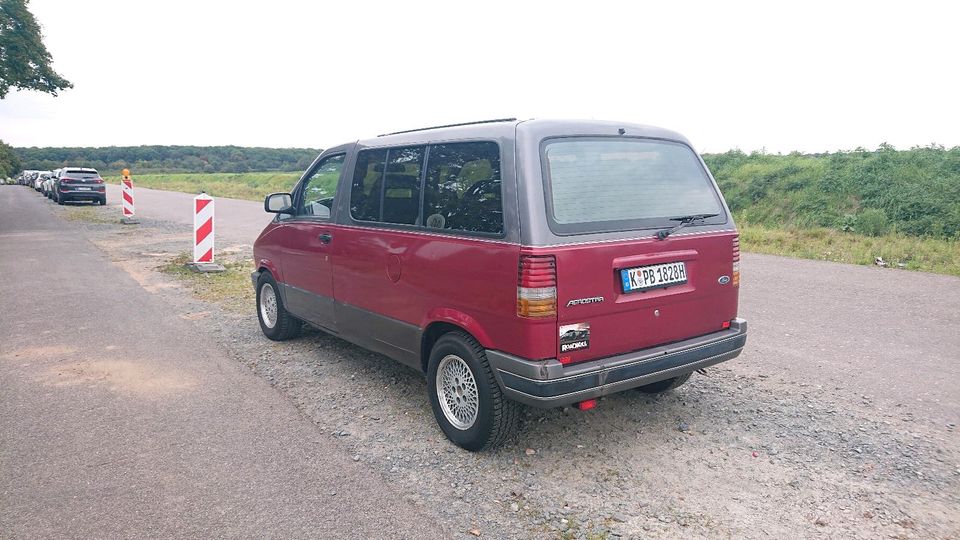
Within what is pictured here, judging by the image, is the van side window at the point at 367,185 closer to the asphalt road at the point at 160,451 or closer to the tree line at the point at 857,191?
the asphalt road at the point at 160,451

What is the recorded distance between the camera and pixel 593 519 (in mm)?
3049

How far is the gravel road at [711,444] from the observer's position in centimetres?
306

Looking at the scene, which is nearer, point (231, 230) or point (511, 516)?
point (511, 516)

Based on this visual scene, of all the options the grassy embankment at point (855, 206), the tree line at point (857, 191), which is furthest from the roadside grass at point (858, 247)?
the tree line at point (857, 191)

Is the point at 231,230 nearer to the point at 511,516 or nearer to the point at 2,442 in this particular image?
the point at 2,442

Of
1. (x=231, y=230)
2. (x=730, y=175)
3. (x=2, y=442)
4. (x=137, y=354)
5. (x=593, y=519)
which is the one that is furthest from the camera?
(x=730, y=175)

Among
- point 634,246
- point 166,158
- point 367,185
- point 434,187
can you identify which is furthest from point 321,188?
point 166,158

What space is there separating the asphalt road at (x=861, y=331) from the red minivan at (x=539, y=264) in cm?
147

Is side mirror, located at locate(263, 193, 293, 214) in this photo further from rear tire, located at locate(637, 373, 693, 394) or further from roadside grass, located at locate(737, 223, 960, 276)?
roadside grass, located at locate(737, 223, 960, 276)

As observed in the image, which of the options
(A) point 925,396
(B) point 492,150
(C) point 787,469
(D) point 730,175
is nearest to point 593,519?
(C) point 787,469

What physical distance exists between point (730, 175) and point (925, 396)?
19.0m

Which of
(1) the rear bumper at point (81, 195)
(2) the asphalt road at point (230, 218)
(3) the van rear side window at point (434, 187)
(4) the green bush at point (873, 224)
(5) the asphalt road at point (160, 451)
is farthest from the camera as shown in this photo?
(1) the rear bumper at point (81, 195)

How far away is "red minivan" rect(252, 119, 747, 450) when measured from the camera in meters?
3.32

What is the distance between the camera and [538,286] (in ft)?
10.6
